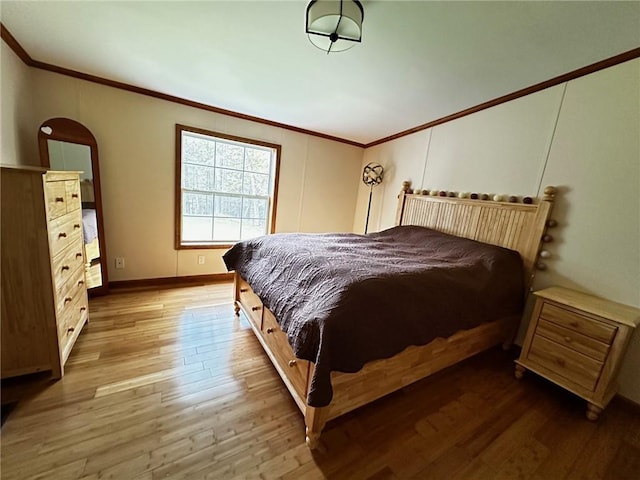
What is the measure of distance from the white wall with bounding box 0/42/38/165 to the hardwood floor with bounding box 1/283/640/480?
60.1 inches

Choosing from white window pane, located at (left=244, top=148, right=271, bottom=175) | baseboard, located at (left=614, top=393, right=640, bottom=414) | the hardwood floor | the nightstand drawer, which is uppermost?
white window pane, located at (left=244, top=148, right=271, bottom=175)

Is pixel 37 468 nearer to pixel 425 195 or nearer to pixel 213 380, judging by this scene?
pixel 213 380

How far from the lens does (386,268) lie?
159 centimetres

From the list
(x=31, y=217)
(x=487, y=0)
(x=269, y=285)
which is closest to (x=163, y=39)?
(x=31, y=217)

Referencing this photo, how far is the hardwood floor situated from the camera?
3.68 feet

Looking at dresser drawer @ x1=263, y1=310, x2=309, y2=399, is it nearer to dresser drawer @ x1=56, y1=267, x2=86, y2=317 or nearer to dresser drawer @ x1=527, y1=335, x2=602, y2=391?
dresser drawer @ x1=56, y1=267, x2=86, y2=317

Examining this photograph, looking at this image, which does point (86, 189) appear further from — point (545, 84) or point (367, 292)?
point (545, 84)

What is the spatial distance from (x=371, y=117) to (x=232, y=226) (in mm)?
2257

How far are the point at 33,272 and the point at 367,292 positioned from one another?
5.97 feet

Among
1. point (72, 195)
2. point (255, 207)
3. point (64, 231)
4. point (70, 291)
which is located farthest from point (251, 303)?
point (255, 207)

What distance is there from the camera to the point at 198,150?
9.87 ft

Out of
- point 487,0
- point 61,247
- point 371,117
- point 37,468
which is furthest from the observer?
point 371,117

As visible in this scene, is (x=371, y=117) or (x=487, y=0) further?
(x=371, y=117)

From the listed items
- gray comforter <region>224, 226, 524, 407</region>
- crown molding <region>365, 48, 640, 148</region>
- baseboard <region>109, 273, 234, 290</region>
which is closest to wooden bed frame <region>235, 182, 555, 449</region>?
gray comforter <region>224, 226, 524, 407</region>
